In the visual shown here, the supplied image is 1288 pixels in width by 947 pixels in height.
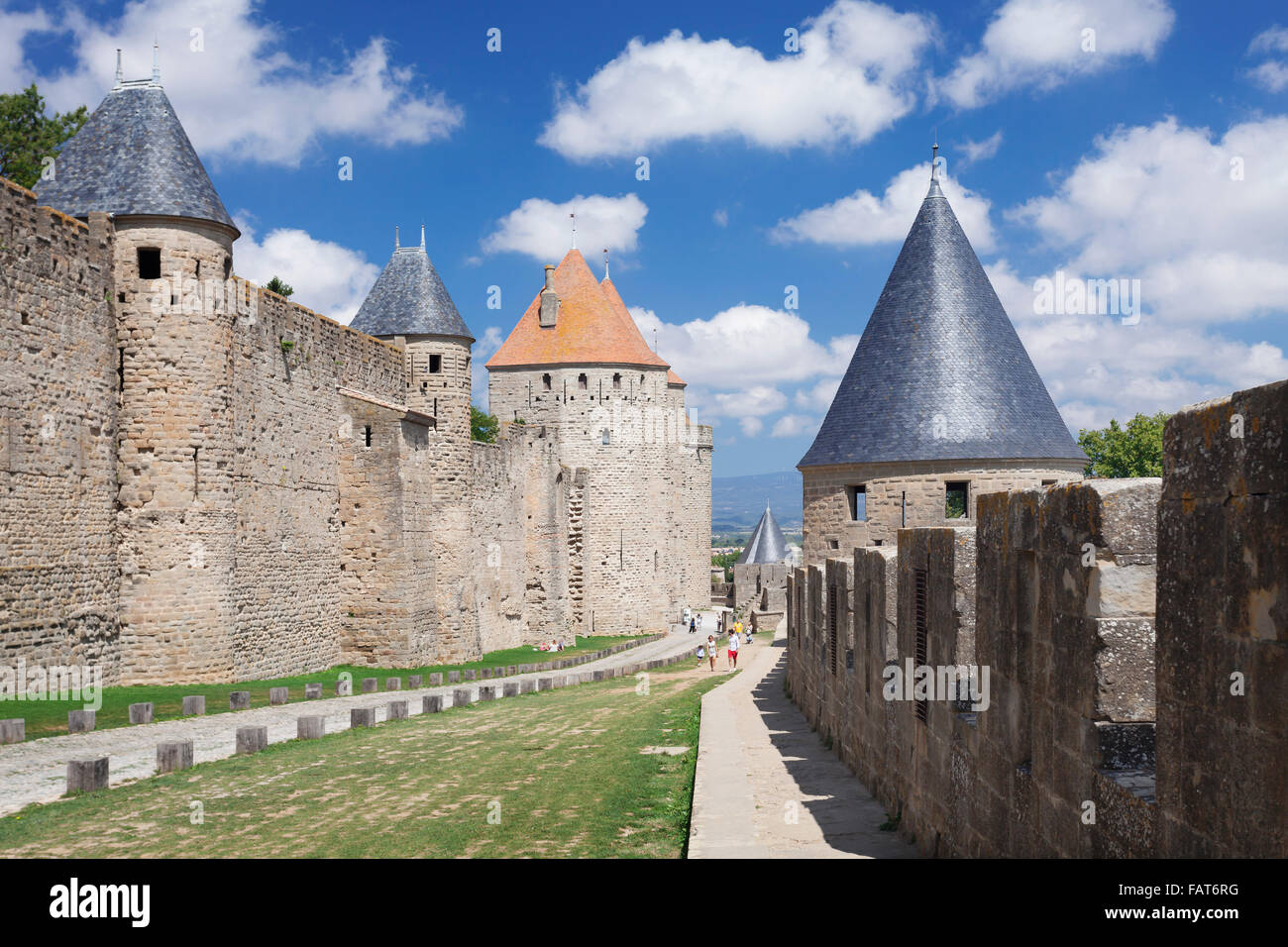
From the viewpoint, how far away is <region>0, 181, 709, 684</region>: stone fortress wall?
1747 centimetres

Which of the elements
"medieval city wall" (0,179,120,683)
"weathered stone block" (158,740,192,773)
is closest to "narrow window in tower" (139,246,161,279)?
"medieval city wall" (0,179,120,683)

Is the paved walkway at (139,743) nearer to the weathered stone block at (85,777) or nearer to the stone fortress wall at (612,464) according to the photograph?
the weathered stone block at (85,777)

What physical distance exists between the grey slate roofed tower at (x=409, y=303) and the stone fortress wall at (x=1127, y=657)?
26.3 meters

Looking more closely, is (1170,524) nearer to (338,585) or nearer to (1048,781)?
(1048,781)

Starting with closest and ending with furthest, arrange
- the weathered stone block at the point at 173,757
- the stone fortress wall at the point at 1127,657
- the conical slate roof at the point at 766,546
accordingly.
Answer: the stone fortress wall at the point at 1127,657
the weathered stone block at the point at 173,757
the conical slate roof at the point at 766,546

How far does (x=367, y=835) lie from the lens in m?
8.55


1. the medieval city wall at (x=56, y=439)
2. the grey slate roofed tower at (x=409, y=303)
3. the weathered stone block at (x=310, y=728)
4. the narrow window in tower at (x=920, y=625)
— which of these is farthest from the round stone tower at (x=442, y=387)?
the narrow window in tower at (x=920, y=625)

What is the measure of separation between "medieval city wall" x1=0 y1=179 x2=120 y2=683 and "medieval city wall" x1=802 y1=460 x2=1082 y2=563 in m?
13.3

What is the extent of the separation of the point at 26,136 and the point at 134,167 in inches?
673

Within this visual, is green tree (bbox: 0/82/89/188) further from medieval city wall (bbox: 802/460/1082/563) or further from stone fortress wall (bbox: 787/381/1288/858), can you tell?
stone fortress wall (bbox: 787/381/1288/858)

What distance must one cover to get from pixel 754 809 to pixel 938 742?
238cm

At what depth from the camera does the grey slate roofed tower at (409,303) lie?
31812mm

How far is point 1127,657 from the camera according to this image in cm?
414

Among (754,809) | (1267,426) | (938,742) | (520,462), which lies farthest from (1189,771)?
(520,462)
